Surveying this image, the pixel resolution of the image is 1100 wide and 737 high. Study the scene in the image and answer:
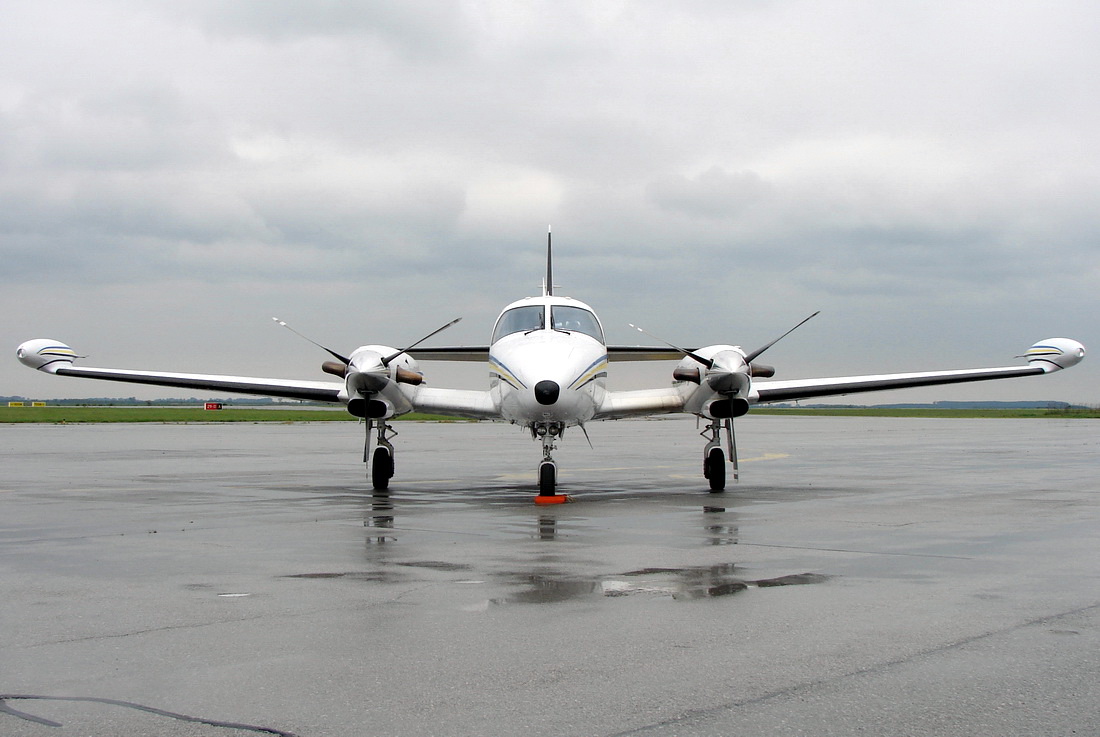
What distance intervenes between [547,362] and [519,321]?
2.41 meters

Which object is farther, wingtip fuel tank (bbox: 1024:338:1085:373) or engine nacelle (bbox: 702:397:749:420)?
wingtip fuel tank (bbox: 1024:338:1085:373)

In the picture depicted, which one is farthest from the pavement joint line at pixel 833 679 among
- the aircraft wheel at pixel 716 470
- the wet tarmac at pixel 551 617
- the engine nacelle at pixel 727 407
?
the engine nacelle at pixel 727 407

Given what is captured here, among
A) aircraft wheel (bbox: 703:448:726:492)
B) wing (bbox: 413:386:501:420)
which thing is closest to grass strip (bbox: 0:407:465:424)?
wing (bbox: 413:386:501:420)

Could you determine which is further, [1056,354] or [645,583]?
[1056,354]

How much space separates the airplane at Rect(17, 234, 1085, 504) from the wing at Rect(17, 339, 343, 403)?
0.02 m

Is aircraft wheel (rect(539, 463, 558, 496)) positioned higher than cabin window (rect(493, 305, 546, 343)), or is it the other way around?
cabin window (rect(493, 305, 546, 343))

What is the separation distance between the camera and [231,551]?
973 cm

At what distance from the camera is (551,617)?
6.57m

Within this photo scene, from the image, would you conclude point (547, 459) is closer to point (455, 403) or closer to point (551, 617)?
point (455, 403)

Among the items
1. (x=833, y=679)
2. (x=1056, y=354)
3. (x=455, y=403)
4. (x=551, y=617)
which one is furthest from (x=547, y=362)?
(x=1056, y=354)

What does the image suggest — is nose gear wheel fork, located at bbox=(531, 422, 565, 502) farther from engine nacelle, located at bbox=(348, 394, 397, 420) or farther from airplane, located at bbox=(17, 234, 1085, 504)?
engine nacelle, located at bbox=(348, 394, 397, 420)

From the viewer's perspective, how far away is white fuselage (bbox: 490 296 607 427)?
15.1m

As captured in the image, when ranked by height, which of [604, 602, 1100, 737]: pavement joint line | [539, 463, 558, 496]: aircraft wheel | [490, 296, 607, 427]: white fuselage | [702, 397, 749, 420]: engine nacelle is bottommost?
[604, 602, 1100, 737]: pavement joint line

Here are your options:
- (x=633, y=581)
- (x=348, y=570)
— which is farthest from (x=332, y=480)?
(x=633, y=581)
